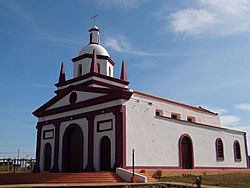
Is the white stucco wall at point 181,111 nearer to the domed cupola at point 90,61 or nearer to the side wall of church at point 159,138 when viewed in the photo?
the side wall of church at point 159,138

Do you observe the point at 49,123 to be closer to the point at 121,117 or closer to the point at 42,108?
the point at 42,108

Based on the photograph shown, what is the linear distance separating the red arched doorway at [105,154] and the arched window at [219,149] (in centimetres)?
1251

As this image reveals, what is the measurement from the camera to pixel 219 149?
103ft

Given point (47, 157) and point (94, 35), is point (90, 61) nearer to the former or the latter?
point (94, 35)

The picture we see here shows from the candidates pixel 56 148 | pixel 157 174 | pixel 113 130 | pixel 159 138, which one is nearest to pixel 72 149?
pixel 56 148

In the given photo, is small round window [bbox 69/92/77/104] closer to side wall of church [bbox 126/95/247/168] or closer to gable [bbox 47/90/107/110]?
gable [bbox 47/90/107/110]

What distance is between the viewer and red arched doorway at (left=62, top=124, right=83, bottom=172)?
2555 centimetres

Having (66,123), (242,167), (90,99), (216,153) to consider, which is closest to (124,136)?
(90,99)

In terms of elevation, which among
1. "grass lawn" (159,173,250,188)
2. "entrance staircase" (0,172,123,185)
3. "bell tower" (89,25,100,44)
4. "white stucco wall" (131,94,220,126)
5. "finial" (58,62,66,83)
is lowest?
"grass lawn" (159,173,250,188)

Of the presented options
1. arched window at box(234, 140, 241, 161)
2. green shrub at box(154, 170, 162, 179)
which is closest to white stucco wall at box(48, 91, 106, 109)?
green shrub at box(154, 170, 162, 179)

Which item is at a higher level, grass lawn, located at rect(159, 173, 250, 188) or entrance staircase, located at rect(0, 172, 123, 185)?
entrance staircase, located at rect(0, 172, 123, 185)

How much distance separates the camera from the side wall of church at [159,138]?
22.8 metres

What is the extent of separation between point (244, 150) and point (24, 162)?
26.4m

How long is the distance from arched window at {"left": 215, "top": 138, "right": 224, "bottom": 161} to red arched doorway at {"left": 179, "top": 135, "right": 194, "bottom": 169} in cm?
445
